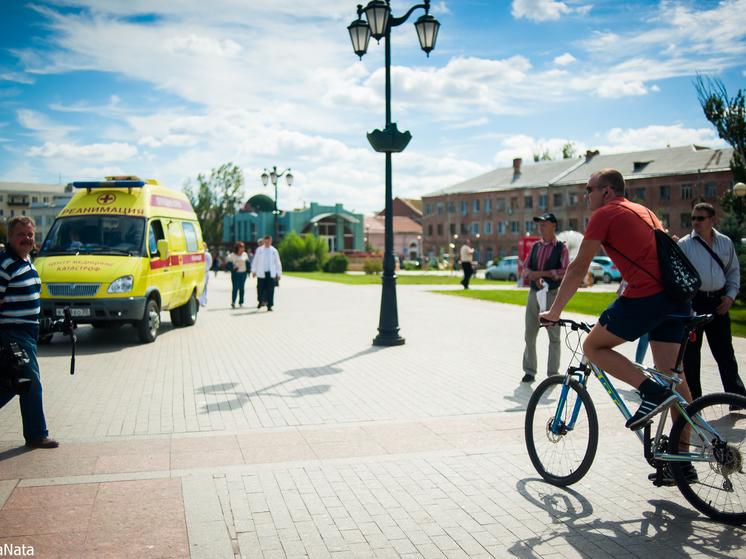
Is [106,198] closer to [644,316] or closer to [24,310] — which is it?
[24,310]

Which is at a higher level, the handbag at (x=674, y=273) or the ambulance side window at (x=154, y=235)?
the ambulance side window at (x=154, y=235)

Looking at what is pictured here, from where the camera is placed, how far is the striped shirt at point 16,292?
470 centimetres

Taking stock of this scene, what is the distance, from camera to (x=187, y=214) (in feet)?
44.4

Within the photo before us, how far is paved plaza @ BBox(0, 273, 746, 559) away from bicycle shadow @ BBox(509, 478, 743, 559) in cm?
1

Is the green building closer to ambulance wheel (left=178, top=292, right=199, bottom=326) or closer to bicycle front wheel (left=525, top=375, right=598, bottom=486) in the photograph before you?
ambulance wheel (left=178, top=292, right=199, bottom=326)

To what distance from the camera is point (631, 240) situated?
3.61 metres

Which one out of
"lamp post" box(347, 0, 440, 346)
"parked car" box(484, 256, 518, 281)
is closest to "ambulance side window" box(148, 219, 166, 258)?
"lamp post" box(347, 0, 440, 346)

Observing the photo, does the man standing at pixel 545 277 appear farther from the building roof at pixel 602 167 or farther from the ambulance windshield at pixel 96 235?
the building roof at pixel 602 167

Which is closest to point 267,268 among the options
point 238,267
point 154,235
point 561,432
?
point 238,267

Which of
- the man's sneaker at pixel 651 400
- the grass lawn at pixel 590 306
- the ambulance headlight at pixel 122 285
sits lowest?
the grass lawn at pixel 590 306

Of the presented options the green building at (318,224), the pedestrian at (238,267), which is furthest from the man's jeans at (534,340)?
the green building at (318,224)

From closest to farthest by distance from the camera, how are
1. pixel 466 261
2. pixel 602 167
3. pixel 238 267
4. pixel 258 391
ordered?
pixel 258 391 → pixel 238 267 → pixel 466 261 → pixel 602 167

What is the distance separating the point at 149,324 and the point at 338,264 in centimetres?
3526

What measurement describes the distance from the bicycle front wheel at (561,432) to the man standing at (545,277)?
284cm
